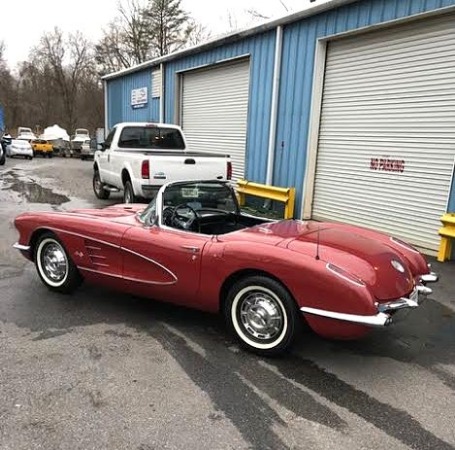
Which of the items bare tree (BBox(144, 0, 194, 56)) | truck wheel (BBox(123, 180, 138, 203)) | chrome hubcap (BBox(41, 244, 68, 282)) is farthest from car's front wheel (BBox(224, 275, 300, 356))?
bare tree (BBox(144, 0, 194, 56))

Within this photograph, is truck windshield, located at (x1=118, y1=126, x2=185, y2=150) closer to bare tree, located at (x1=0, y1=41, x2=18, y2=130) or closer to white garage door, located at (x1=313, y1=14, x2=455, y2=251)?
white garage door, located at (x1=313, y1=14, x2=455, y2=251)

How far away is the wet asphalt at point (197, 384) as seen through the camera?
2660mm

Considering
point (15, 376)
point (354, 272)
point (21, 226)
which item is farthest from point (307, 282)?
point (21, 226)

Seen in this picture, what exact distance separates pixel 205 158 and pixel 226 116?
151 inches

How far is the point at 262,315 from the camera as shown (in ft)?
11.6

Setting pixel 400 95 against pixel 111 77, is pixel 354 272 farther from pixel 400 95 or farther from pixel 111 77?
pixel 111 77

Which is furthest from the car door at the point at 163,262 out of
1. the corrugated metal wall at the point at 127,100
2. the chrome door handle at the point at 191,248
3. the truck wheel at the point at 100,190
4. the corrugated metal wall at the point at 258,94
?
the corrugated metal wall at the point at 127,100

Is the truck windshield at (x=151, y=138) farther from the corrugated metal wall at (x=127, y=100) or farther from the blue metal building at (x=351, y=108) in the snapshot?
the corrugated metal wall at (x=127, y=100)

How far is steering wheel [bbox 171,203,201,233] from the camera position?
4.29 metres

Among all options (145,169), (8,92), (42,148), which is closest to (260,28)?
(145,169)

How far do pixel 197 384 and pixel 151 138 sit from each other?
28.5 ft

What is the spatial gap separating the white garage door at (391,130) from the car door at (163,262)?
16.4 feet

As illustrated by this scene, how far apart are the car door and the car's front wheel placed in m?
0.40

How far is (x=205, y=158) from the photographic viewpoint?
360 inches
